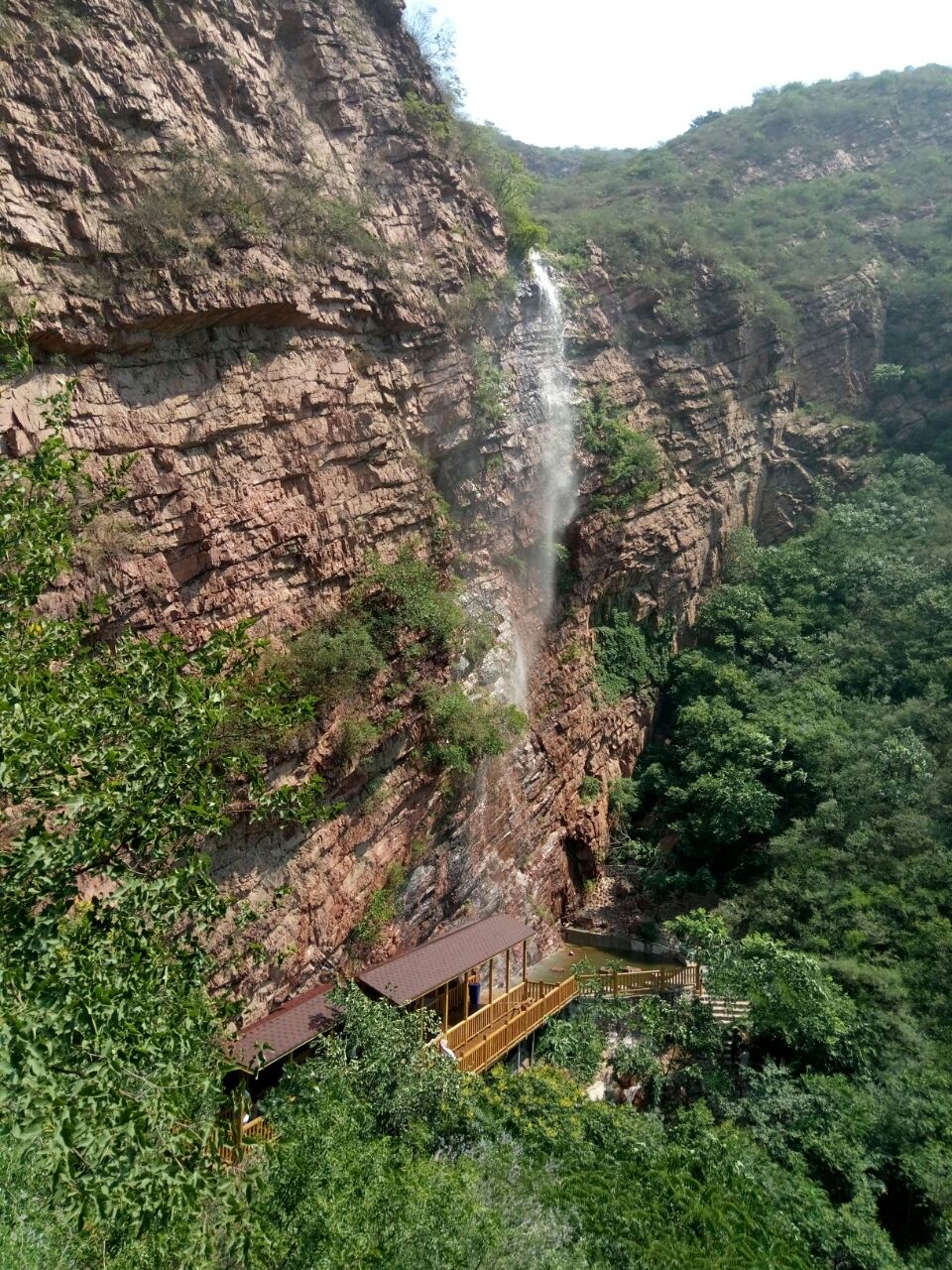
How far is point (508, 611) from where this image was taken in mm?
20062

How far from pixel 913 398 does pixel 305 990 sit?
29.0 m

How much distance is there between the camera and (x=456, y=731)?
50.4 ft

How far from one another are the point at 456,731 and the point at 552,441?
9641 mm

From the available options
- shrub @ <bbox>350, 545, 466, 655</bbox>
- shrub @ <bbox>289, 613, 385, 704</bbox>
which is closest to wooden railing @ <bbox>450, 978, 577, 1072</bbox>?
shrub @ <bbox>289, 613, 385, 704</bbox>

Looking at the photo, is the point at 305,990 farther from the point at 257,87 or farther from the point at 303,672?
the point at 257,87

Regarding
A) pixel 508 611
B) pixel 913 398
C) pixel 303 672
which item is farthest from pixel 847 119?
pixel 303 672

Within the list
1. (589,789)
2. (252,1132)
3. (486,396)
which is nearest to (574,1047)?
(252,1132)

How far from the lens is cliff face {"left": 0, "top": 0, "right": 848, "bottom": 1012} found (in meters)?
11.4

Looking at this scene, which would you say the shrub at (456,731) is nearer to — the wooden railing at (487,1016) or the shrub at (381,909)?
the shrub at (381,909)

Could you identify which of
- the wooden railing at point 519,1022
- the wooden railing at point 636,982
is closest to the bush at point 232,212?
the wooden railing at point 519,1022

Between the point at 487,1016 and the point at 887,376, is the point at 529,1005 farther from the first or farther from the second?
the point at 887,376

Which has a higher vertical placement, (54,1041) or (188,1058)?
(54,1041)

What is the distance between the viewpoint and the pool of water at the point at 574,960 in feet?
57.4

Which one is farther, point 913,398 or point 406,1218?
point 913,398
